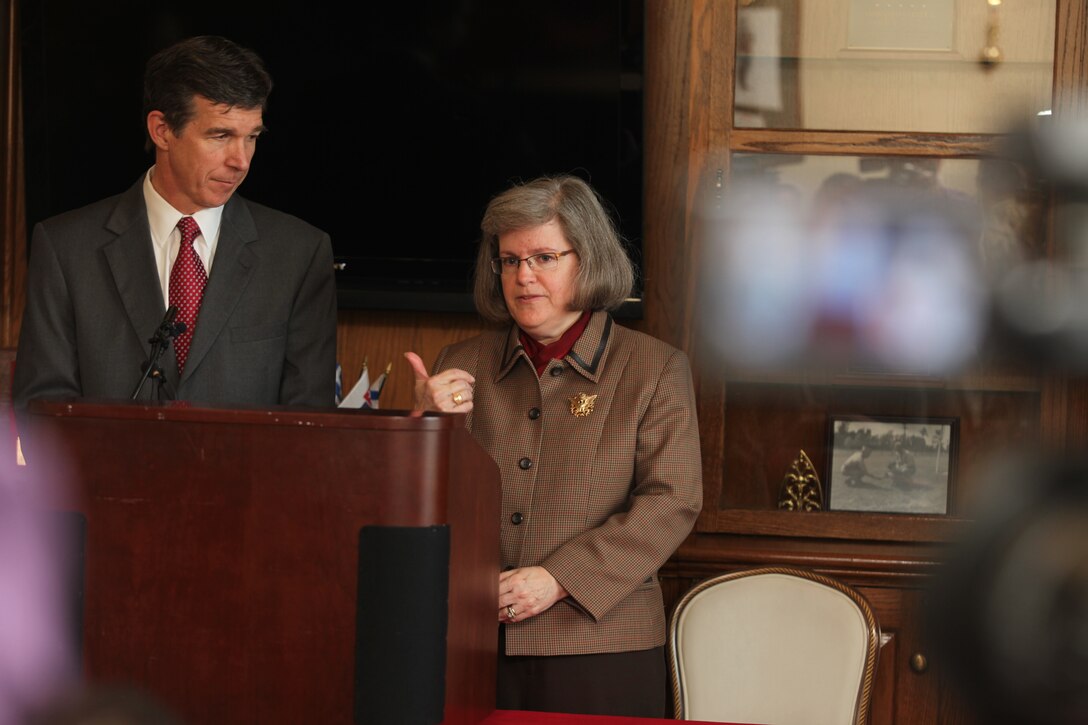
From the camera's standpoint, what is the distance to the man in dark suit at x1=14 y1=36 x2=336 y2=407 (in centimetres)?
185

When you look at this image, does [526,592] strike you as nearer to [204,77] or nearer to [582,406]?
[582,406]

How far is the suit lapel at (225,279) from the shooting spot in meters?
1.83

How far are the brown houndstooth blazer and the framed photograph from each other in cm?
86

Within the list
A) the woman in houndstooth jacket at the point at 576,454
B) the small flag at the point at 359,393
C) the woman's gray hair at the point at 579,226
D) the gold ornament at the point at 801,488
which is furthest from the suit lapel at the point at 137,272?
the gold ornament at the point at 801,488

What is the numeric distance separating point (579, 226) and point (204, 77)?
0.67 m

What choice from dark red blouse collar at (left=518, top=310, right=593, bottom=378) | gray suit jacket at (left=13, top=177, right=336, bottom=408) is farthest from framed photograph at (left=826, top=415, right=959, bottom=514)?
gray suit jacket at (left=13, top=177, right=336, bottom=408)

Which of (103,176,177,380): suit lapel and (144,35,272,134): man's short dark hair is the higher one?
(144,35,272,134): man's short dark hair

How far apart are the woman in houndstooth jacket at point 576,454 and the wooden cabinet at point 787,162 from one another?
0.68m

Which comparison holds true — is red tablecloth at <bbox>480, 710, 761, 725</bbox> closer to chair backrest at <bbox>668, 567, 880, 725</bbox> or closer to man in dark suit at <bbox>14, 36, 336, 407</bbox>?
man in dark suit at <bbox>14, 36, 336, 407</bbox>

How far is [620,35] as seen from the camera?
9.05 feet

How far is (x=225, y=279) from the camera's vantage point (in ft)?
6.21

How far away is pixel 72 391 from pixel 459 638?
1014 mm

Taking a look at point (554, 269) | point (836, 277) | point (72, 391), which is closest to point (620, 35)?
point (836, 277)

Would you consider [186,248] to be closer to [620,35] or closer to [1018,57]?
[620,35]
